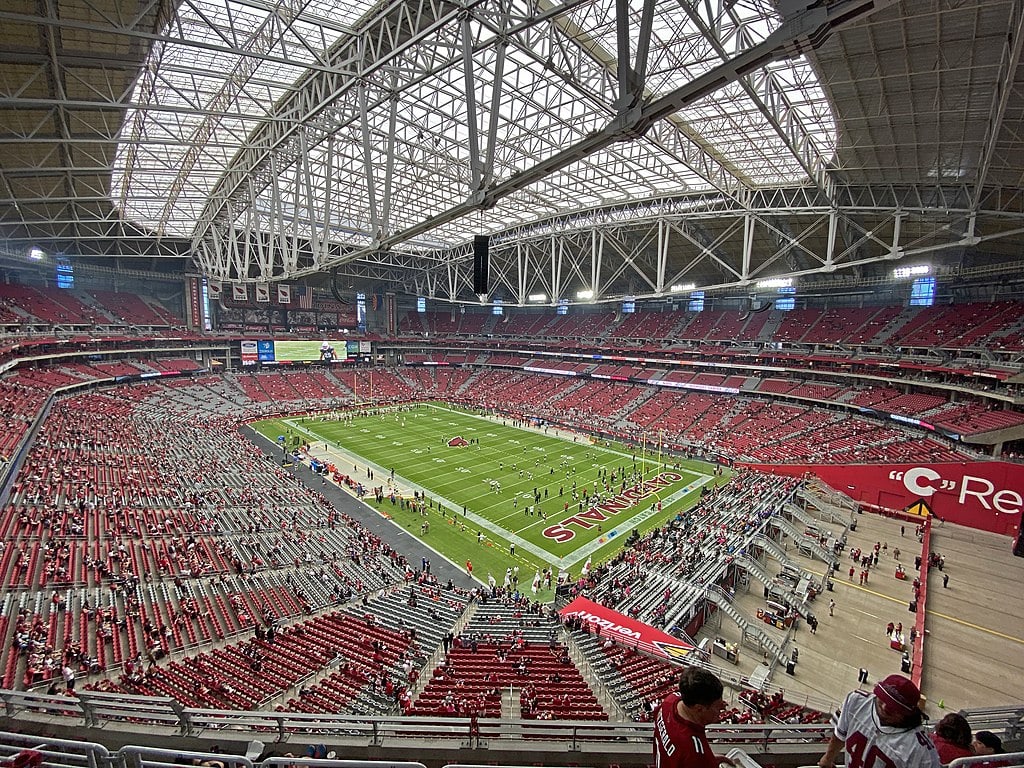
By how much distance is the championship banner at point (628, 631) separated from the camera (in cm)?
1423

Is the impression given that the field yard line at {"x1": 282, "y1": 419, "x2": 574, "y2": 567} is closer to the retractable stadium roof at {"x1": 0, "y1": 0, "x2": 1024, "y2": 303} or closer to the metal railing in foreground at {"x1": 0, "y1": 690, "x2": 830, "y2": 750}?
the retractable stadium roof at {"x1": 0, "y1": 0, "x2": 1024, "y2": 303}

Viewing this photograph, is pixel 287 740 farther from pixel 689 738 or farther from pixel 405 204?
pixel 405 204

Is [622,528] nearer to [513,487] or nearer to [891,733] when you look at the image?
[513,487]

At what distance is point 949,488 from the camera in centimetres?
2597

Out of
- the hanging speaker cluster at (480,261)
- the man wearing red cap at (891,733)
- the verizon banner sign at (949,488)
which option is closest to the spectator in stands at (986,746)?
the man wearing red cap at (891,733)

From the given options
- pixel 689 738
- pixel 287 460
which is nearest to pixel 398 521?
pixel 287 460

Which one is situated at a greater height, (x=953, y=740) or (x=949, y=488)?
(x=953, y=740)

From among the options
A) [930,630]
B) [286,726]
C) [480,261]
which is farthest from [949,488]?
[286,726]

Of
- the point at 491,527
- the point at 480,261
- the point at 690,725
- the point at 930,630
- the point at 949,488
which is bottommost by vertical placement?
the point at 491,527

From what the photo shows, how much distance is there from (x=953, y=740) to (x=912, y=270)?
49857 mm

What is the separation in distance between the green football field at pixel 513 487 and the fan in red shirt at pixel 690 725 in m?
19.4

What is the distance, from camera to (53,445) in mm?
27547

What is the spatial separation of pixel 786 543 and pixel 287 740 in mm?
23554

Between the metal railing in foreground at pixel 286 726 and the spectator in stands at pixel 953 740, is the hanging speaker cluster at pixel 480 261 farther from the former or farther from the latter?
the spectator in stands at pixel 953 740
